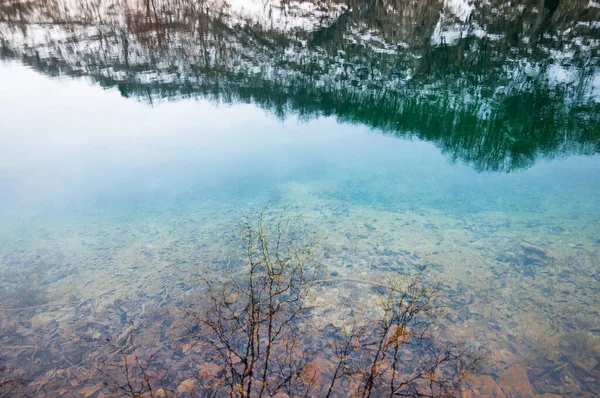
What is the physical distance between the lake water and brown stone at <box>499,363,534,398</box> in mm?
62

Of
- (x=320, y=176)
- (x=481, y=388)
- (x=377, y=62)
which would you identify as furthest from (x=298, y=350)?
(x=377, y=62)

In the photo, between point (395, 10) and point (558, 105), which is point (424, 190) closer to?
point (558, 105)

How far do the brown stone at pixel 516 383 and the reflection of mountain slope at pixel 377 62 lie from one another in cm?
506

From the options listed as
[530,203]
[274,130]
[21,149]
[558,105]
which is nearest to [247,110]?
[274,130]

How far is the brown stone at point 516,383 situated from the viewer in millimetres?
3244

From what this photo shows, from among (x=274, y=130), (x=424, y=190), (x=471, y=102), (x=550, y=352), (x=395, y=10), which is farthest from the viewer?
(x=395, y=10)

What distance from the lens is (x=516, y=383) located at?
333 cm

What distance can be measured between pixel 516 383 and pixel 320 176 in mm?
4778

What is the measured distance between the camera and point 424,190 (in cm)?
680

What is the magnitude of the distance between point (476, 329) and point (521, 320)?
1.75 feet

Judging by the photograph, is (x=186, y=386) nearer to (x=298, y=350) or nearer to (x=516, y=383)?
(x=298, y=350)

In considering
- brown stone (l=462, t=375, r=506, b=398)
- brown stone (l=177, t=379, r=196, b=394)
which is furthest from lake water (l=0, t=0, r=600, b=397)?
brown stone (l=177, t=379, r=196, b=394)

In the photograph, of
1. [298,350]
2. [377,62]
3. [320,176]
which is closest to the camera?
[298,350]

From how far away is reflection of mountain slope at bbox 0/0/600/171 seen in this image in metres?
9.77
